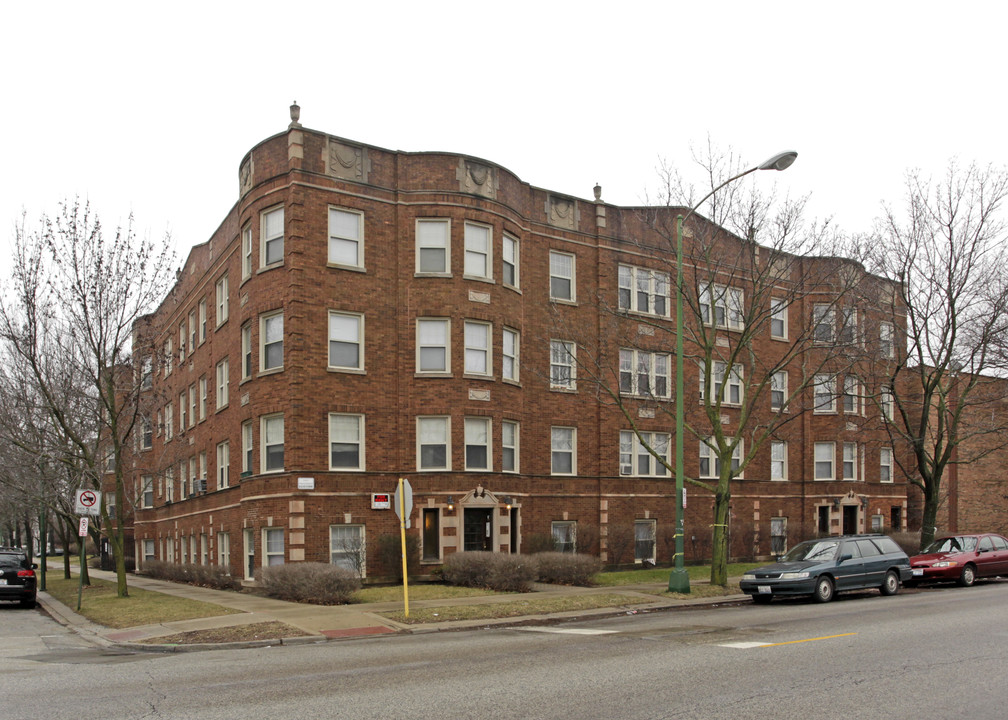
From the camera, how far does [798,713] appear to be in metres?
8.10

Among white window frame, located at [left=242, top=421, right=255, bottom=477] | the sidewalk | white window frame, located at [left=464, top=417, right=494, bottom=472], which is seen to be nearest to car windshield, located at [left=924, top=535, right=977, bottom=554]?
the sidewalk

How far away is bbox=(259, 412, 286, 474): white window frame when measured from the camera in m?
26.2

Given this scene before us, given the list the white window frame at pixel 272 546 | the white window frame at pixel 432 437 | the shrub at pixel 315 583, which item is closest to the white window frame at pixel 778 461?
the white window frame at pixel 432 437

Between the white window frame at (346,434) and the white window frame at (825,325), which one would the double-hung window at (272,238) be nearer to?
the white window frame at (346,434)

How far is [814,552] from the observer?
20.2 metres

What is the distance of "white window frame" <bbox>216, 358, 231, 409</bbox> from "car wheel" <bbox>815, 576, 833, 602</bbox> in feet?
65.6

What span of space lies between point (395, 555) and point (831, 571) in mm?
11857

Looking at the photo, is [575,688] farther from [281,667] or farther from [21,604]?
[21,604]

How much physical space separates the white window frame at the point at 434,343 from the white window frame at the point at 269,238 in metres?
4.48

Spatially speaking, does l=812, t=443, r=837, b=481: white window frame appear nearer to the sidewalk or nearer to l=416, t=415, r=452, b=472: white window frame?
the sidewalk

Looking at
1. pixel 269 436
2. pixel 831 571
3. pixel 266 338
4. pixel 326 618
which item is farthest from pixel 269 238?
pixel 831 571

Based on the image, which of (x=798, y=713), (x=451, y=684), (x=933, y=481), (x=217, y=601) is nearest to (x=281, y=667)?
(x=451, y=684)

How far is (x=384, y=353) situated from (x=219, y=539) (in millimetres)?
10070

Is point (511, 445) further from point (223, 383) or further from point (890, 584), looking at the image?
point (890, 584)
